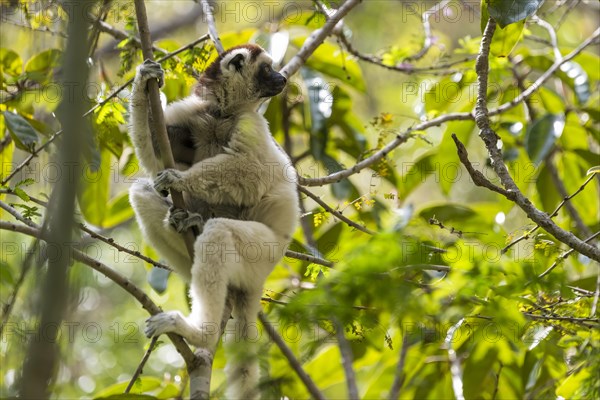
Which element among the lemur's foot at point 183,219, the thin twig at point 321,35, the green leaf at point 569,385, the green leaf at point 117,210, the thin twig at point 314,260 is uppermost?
the thin twig at point 321,35

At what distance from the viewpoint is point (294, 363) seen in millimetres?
5438

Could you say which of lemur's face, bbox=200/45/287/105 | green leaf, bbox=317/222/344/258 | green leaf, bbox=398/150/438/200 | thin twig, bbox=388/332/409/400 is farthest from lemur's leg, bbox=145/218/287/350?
green leaf, bbox=398/150/438/200

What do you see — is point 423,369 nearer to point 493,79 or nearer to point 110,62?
point 493,79

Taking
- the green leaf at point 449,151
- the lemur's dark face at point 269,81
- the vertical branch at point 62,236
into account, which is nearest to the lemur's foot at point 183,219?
the lemur's dark face at point 269,81

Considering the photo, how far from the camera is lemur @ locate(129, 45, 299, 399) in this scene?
5.41 metres

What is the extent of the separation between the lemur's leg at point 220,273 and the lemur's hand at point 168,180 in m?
0.40

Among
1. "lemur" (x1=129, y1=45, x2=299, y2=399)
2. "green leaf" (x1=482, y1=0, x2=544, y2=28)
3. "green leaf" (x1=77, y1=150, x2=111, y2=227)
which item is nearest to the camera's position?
"green leaf" (x1=482, y1=0, x2=544, y2=28)

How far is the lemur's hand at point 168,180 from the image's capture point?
220 inches

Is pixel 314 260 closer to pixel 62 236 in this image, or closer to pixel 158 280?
pixel 158 280

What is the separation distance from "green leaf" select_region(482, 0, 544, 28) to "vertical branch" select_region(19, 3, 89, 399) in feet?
12.0

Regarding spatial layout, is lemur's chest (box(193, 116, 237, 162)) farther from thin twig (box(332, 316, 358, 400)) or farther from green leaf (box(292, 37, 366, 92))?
green leaf (box(292, 37, 366, 92))

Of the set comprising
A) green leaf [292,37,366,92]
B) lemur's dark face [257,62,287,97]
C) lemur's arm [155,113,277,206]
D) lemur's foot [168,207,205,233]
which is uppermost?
green leaf [292,37,366,92]

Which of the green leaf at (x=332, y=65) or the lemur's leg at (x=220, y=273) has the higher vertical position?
the green leaf at (x=332, y=65)

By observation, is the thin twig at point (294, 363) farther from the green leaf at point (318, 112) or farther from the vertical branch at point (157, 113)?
the green leaf at point (318, 112)
